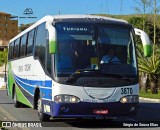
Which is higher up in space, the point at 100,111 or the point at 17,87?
the point at 17,87

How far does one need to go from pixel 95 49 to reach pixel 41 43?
6.81ft

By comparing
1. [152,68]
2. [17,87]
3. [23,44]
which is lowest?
[17,87]

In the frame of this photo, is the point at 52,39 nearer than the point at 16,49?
Yes

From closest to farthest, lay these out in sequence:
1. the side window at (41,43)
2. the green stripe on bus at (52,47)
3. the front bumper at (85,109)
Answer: the green stripe on bus at (52,47)
the front bumper at (85,109)
the side window at (41,43)

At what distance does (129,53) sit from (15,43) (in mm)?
8473

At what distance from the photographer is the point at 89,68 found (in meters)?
11.6

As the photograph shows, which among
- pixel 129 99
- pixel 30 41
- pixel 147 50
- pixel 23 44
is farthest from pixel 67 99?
pixel 23 44

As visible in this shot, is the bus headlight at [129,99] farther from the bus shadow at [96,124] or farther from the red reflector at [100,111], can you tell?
the bus shadow at [96,124]

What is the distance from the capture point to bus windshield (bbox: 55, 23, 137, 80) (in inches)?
458

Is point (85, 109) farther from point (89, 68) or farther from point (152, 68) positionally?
point (152, 68)

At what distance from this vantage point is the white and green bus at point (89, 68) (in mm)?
11445

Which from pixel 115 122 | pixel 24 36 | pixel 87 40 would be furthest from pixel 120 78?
pixel 24 36

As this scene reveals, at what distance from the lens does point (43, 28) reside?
43.3 ft

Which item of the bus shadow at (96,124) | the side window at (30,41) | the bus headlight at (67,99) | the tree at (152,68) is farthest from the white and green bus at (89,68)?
the tree at (152,68)
